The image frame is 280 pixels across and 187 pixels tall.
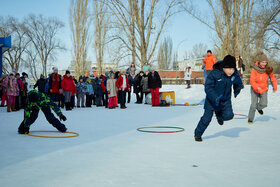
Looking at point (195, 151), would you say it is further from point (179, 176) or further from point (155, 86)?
point (155, 86)

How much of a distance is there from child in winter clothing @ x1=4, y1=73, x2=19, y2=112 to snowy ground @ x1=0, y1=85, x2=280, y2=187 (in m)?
6.63

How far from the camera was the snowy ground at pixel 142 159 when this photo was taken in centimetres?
414

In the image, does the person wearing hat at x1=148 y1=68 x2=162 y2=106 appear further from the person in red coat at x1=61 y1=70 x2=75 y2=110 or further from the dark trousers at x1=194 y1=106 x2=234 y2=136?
the dark trousers at x1=194 y1=106 x2=234 y2=136

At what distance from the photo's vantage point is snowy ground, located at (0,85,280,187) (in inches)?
163

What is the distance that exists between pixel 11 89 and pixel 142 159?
11328 millimetres

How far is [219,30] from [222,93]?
2301 centimetres

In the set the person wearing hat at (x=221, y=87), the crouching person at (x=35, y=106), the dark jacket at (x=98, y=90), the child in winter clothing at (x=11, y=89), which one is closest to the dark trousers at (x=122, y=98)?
the dark jacket at (x=98, y=90)

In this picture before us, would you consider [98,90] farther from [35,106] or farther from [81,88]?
[35,106]

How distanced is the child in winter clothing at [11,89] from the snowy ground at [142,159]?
261 inches

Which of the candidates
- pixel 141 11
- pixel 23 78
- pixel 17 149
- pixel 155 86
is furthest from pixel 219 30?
pixel 17 149

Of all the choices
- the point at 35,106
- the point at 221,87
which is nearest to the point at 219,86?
the point at 221,87

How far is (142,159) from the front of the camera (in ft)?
17.4

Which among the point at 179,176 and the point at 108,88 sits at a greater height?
the point at 108,88

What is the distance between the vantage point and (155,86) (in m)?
16.8
